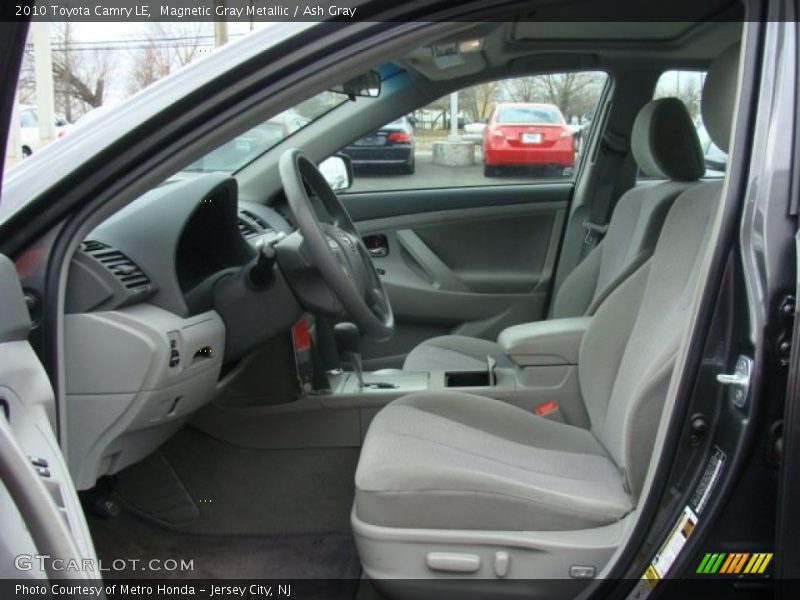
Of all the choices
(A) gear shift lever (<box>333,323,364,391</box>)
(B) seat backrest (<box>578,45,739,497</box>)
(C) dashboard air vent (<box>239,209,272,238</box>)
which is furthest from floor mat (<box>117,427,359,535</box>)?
(B) seat backrest (<box>578,45,739,497</box>)

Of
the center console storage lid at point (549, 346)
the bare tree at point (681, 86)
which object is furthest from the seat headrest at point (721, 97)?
the bare tree at point (681, 86)

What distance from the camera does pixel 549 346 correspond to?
229 cm

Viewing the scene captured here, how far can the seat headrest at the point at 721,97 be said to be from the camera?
1.66 metres

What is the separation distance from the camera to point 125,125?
1364 mm

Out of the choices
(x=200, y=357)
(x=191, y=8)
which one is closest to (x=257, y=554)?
(x=200, y=357)

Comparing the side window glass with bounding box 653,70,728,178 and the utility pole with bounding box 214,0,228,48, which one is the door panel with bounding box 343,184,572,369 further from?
the utility pole with bounding box 214,0,228,48

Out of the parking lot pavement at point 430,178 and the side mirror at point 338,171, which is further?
the parking lot pavement at point 430,178

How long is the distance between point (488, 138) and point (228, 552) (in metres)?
1.98

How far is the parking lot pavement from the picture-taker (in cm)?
335

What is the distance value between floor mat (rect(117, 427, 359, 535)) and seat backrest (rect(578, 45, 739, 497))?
0.78m

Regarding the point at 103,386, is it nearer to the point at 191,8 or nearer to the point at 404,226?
the point at 191,8

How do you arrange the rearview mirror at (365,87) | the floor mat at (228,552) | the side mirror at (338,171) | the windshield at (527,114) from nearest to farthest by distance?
the floor mat at (228,552), the rearview mirror at (365,87), the side mirror at (338,171), the windshield at (527,114)

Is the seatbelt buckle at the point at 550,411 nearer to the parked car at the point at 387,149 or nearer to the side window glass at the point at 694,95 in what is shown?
the side window glass at the point at 694,95

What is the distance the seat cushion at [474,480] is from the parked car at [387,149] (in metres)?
1.45
